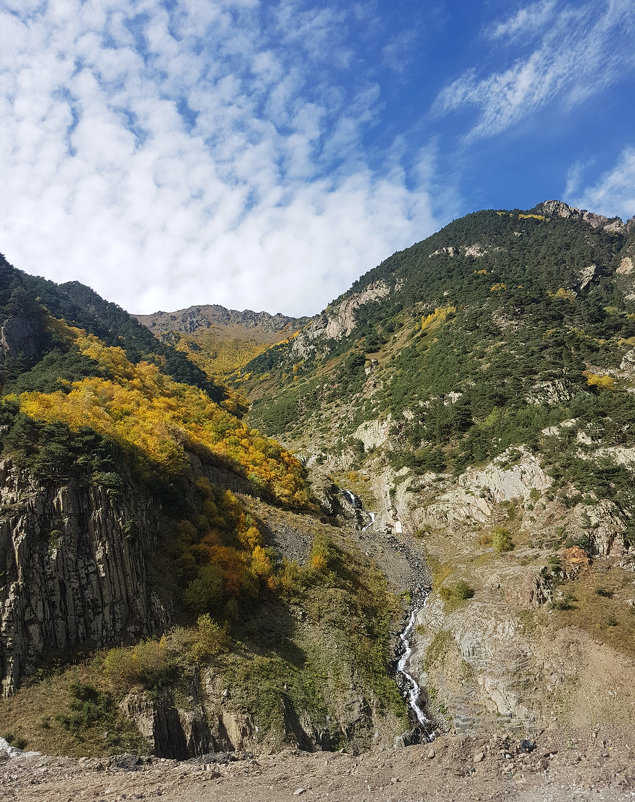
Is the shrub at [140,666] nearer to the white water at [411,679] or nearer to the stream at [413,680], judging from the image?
the stream at [413,680]

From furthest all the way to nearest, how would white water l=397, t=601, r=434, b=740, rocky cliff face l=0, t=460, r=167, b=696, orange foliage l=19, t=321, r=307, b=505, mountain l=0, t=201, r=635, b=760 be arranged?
orange foliage l=19, t=321, r=307, b=505 → white water l=397, t=601, r=434, b=740 → mountain l=0, t=201, r=635, b=760 → rocky cliff face l=0, t=460, r=167, b=696

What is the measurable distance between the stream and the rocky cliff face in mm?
16972

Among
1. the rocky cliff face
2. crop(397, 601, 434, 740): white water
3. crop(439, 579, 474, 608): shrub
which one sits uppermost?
the rocky cliff face

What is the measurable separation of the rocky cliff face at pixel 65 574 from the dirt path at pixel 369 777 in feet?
20.3

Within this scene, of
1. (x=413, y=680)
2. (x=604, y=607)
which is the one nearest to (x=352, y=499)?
(x=413, y=680)

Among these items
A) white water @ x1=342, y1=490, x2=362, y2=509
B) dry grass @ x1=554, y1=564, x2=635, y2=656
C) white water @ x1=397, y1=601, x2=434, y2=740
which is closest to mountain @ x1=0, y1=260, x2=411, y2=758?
white water @ x1=397, y1=601, x2=434, y2=740

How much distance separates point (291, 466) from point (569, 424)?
39714mm

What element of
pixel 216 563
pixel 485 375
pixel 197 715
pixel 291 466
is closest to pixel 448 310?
pixel 485 375

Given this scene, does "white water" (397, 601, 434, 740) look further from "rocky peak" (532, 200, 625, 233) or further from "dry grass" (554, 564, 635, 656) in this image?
"rocky peak" (532, 200, 625, 233)

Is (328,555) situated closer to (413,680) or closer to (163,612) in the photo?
(413,680)

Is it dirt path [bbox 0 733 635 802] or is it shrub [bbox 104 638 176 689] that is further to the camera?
shrub [bbox 104 638 176 689]

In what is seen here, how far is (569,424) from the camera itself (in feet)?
156

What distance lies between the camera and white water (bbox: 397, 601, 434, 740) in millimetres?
25688

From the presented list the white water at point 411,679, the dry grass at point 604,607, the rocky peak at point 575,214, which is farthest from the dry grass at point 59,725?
the rocky peak at point 575,214
